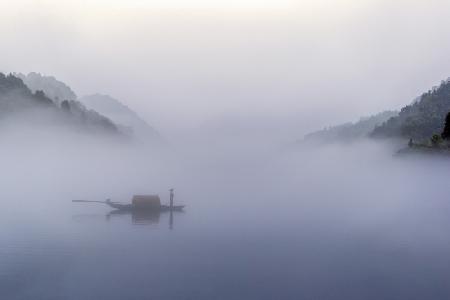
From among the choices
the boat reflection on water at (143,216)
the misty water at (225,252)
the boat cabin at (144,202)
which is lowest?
the misty water at (225,252)

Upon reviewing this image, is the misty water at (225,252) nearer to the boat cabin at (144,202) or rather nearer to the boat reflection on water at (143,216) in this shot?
the boat reflection on water at (143,216)

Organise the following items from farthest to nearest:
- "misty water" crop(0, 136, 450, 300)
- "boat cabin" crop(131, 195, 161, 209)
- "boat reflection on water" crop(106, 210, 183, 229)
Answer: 1. "boat cabin" crop(131, 195, 161, 209)
2. "boat reflection on water" crop(106, 210, 183, 229)
3. "misty water" crop(0, 136, 450, 300)

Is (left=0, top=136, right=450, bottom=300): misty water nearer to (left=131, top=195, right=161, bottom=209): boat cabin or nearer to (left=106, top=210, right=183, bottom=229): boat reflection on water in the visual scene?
(left=106, top=210, right=183, bottom=229): boat reflection on water

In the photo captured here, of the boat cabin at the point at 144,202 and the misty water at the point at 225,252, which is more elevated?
the boat cabin at the point at 144,202

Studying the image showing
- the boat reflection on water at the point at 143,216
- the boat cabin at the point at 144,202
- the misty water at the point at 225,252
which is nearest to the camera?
the misty water at the point at 225,252

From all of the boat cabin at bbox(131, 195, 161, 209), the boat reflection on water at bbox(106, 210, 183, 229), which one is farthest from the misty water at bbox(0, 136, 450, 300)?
the boat cabin at bbox(131, 195, 161, 209)

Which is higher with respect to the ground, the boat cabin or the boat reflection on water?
the boat cabin

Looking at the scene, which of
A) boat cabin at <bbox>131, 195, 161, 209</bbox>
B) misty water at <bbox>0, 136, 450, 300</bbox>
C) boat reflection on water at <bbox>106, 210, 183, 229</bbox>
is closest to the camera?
misty water at <bbox>0, 136, 450, 300</bbox>

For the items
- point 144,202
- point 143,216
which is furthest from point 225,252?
point 144,202

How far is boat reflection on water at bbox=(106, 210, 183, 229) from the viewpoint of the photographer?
4240 inches

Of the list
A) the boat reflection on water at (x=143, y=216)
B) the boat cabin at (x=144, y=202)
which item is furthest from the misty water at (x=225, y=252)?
the boat cabin at (x=144, y=202)

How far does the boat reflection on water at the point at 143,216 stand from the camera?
107688 mm

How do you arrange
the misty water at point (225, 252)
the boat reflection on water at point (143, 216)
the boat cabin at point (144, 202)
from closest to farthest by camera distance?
the misty water at point (225, 252) → the boat reflection on water at point (143, 216) → the boat cabin at point (144, 202)

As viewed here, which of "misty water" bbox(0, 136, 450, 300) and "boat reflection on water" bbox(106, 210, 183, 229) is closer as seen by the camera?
"misty water" bbox(0, 136, 450, 300)
